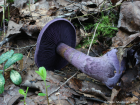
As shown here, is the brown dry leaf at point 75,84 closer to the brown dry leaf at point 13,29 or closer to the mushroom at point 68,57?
the mushroom at point 68,57

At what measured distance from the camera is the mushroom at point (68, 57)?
1.63 metres

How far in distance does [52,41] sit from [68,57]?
0.43m

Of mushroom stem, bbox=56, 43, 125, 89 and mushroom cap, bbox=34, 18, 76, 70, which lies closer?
mushroom stem, bbox=56, 43, 125, 89

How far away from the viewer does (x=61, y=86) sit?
65.9 inches

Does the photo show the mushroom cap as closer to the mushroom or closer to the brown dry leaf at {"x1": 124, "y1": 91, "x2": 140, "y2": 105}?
the mushroom

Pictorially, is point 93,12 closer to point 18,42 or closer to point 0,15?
point 18,42

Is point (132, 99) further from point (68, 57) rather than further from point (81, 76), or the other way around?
point (68, 57)

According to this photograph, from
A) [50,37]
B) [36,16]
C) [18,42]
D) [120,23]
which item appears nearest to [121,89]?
[50,37]

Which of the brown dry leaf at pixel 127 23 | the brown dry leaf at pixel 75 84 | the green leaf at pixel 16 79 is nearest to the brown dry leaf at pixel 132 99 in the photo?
the brown dry leaf at pixel 75 84

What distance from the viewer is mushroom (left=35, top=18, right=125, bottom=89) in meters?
1.63

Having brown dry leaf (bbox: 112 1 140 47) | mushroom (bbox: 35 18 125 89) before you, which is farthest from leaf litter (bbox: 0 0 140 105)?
mushroom (bbox: 35 18 125 89)

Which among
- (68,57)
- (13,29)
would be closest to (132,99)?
(68,57)

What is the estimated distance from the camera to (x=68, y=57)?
2029mm

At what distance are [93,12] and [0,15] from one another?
241 cm
